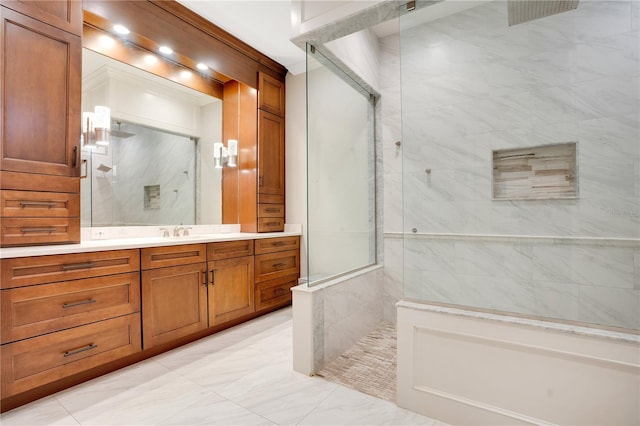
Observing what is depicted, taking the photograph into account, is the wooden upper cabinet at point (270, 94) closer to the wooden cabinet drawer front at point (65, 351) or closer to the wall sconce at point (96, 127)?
the wall sconce at point (96, 127)

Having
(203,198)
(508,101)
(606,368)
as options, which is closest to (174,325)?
(203,198)

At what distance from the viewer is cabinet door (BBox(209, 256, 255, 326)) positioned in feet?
8.43

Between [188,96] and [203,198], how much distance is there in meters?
1.05

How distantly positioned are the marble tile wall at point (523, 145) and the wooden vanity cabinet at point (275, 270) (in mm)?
1532

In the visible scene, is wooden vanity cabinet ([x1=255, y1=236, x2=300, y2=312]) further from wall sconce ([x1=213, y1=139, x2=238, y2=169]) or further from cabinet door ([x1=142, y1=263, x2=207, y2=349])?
wall sconce ([x1=213, y1=139, x2=238, y2=169])

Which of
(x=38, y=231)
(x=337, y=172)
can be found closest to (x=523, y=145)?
(x=337, y=172)

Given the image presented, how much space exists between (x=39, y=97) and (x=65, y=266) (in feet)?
3.42

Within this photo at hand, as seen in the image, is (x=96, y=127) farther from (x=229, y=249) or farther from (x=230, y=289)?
(x=230, y=289)

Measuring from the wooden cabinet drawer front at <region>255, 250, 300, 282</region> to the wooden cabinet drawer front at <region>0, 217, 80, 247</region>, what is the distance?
4.90ft

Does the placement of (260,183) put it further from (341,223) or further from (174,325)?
(174,325)

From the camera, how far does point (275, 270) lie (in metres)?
3.27

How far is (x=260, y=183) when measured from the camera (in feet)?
11.1

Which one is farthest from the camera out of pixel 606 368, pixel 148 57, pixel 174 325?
pixel 148 57

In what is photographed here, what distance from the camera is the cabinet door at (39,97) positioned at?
68.0 inches
